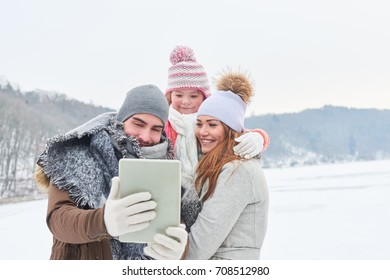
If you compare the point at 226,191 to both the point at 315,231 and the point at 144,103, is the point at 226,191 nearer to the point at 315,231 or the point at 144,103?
the point at 144,103

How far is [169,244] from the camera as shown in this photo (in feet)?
4.22

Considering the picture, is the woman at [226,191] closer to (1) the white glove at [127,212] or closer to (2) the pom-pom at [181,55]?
(1) the white glove at [127,212]

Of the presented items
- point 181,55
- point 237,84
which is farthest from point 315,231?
point 237,84

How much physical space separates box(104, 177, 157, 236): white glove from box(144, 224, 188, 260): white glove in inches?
3.1

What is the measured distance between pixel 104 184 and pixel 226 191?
422mm

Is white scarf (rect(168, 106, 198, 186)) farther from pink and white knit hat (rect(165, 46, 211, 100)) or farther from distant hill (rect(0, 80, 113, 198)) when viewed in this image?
distant hill (rect(0, 80, 113, 198))

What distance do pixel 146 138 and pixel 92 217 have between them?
0.35m

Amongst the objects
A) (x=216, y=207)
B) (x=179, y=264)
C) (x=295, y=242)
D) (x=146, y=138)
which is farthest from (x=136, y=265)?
(x=295, y=242)

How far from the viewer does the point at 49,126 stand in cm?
2094

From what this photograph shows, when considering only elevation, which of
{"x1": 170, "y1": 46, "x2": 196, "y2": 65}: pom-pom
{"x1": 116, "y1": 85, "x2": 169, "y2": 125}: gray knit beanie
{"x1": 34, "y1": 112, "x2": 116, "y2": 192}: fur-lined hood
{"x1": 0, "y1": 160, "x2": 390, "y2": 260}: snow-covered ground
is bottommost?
{"x1": 0, "y1": 160, "x2": 390, "y2": 260}: snow-covered ground

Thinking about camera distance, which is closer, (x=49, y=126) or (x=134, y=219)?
(x=134, y=219)

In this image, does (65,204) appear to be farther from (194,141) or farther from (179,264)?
(194,141)

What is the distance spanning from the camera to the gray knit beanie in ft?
4.86

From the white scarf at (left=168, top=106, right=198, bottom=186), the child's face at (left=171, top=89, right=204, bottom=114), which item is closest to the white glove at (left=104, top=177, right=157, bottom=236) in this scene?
the white scarf at (left=168, top=106, right=198, bottom=186)
